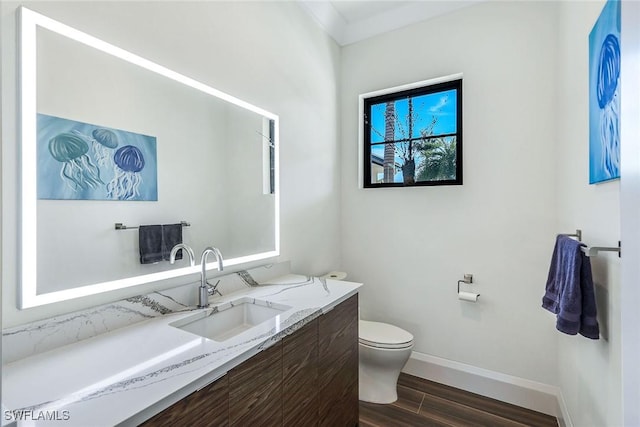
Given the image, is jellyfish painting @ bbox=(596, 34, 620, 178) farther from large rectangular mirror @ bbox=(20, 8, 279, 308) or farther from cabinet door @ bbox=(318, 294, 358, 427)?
large rectangular mirror @ bbox=(20, 8, 279, 308)

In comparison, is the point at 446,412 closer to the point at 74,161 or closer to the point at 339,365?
the point at 339,365

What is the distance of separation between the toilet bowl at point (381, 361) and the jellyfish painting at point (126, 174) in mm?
1618

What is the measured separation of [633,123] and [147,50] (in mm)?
1592

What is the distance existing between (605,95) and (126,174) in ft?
6.10

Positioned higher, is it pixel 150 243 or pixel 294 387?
pixel 150 243

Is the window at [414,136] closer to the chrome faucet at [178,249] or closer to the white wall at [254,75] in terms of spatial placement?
the white wall at [254,75]

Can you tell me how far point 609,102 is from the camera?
1056 mm

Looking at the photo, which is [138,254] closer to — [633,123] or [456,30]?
[633,123]

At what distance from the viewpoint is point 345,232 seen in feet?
8.73

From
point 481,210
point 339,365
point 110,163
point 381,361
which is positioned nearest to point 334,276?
point 381,361

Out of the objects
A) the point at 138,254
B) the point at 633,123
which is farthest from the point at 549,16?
the point at 138,254

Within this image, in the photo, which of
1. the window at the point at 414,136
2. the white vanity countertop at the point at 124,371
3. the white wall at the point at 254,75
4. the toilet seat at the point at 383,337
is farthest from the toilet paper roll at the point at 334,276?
the white vanity countertop at the point at 124,371

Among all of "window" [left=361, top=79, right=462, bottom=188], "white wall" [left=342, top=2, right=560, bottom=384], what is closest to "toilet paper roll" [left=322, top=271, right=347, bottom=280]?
"white wall" [left=342, top=2, right=560, bottom=384]

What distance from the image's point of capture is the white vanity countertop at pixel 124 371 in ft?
2.22
